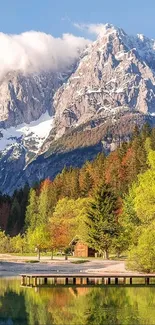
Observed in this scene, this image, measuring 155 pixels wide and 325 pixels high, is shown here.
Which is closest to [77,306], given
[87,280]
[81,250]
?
[87,280]

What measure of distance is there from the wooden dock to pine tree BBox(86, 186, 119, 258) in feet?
120

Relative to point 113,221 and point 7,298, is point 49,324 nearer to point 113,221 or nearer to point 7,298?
point 7,298

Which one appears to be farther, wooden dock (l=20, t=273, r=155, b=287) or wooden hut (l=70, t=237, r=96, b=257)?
wooden hut (l=70, t=237, r=96, b=257)

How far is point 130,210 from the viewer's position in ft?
417

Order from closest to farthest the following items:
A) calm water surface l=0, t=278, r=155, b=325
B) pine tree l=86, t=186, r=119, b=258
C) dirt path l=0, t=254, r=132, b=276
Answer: calm water surface l=0, t=278, r=155, b=325 → dirt path l=0, t=254, r=132, b=276 → pine tree l=86, t=186, r=119, b=258

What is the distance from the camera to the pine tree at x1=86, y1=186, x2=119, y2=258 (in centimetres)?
11800

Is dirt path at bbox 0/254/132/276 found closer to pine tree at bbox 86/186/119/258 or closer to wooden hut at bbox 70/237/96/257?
pine tree at bbox 86/186/119/258

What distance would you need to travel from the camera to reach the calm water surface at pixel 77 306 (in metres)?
45.5

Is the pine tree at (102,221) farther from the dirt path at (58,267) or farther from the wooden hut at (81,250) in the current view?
the wooden hut at (81,250)

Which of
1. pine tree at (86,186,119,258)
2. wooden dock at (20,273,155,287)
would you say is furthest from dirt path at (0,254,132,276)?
wooden dock at (20,273,155,287)

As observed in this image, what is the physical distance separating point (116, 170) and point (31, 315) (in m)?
138

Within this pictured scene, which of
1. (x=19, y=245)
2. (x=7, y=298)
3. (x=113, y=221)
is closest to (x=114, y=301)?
(x=7, y=298)

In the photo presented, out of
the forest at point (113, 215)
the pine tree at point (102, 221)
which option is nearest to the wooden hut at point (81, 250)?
the forest at point (113, 215)

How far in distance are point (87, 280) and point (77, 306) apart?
2482 centimetres
